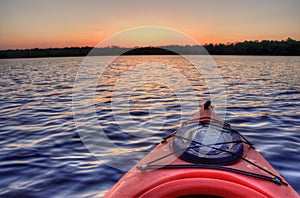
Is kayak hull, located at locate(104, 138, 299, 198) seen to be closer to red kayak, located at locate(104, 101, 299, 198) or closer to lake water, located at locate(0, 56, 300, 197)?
red kayak, located at locate(104, 101, 299, 198)

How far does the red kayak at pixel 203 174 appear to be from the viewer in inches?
105

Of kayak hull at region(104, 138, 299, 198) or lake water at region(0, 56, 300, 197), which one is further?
lake water at region(0, 56, 300, 197)

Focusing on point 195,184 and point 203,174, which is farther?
point 203,174

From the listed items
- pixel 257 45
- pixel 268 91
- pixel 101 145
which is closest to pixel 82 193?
pixel 101 145

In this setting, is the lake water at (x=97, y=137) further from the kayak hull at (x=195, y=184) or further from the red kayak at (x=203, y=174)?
the kayak hull at (x=195, y=184)

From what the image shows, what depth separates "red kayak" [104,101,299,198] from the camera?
8.73 ft

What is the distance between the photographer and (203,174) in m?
2.89

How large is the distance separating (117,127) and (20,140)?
2880 mm

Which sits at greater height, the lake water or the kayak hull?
the kayak hull

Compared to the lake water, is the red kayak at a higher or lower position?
higher

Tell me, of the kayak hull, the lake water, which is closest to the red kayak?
the kayak hull

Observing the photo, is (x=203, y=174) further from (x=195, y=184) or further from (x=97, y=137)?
(x=97, y=137)

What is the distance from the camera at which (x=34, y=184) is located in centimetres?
483

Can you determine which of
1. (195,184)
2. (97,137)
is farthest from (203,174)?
(97,137)
